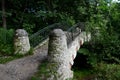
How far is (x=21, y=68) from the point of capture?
Answer: 36.3ft

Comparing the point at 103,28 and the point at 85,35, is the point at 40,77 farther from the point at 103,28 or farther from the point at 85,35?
the point at 103,28

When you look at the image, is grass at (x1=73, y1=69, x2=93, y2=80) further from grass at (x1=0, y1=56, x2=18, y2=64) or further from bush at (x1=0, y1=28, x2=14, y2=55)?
grass at (x1=0, y1=56, x2=18, y2=64)

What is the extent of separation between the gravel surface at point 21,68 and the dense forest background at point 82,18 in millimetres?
5151

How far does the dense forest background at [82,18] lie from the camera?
17.5 m

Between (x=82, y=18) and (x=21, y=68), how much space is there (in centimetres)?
1084

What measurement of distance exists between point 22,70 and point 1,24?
10.4 metres

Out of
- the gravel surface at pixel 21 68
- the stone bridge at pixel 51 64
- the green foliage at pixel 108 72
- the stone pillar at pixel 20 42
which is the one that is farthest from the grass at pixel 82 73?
the stone bridge at pixel 51 64

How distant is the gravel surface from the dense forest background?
515 cm

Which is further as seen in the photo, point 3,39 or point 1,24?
point 1,24

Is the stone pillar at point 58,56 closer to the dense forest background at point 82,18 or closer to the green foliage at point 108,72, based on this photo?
the green foliage at point 108,72

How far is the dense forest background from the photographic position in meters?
17.5

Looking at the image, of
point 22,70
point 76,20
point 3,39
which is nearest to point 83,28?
point 76,20

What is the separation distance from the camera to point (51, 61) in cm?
1045

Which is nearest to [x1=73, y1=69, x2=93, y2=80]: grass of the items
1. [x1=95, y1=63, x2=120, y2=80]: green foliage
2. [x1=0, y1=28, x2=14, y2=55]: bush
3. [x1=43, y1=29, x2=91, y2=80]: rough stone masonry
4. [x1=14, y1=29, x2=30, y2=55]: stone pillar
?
[x1=95, y1=63, x2=120, y2=80]: green foliage
